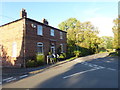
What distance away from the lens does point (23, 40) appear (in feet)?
38.3

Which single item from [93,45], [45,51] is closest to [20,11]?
[45,51]

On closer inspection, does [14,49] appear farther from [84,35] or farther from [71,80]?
[84,35]

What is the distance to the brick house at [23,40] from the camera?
38.4 feet

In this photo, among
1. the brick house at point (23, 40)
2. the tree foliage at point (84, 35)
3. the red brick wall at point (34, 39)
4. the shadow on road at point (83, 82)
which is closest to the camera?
the shadow on road at point (83, 82)

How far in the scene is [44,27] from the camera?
48.7ft

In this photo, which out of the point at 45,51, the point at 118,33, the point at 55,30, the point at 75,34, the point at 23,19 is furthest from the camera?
the point at 75,34

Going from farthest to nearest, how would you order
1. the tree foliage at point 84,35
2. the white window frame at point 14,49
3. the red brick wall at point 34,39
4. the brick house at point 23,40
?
the tree foliage at point 84,35
the white window frame at point 14,49
the red brick wall at point 34,39
the brick house at point 23,40

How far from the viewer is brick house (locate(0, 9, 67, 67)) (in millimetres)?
11695

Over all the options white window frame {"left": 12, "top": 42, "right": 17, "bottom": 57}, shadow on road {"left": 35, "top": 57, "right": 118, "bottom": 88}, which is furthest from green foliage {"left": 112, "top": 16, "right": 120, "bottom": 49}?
white window frame {"left": 12, "top": 42, "right": 17, "bottom": 57}

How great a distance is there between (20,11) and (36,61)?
8.05 metres

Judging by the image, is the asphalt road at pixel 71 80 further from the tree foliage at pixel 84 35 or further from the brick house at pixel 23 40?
the tree foliage at pixel 84 35

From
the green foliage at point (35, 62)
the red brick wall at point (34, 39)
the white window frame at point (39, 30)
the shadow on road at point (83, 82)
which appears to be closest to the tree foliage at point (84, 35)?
the red brick wall at point (34, 39)

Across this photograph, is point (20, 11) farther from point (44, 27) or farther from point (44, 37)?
point (44, 37)

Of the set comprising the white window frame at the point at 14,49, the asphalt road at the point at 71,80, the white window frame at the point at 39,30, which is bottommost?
the asphalt road at the point at 71,80
